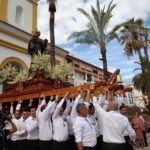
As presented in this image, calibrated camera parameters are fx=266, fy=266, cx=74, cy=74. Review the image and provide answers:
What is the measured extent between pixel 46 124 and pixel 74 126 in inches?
44.5

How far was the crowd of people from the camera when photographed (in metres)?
4.71

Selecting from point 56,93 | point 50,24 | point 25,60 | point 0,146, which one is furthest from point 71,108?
point 25,60

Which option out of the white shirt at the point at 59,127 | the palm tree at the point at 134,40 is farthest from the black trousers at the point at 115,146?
the palm tree at the point at 134,40

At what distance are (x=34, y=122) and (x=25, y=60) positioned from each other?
12.4m

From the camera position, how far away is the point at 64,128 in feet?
20.0

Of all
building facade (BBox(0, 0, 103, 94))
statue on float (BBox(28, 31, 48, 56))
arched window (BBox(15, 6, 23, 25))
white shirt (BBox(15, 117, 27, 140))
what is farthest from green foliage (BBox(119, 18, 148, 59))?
white shirt (BBox(15, 117, 27, 140))

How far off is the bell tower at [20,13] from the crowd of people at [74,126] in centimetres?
1258

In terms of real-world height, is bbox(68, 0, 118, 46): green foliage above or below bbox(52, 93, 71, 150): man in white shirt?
above

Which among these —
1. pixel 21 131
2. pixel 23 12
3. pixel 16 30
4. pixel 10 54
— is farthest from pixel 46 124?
pixel 23 12

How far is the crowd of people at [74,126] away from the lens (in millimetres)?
4711

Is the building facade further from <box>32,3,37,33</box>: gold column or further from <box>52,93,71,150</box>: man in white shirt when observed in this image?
<box>52,93,71,150</box>: man in white shirt

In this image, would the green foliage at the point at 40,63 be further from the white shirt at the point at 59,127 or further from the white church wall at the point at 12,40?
the white church wall at the point at 12,40

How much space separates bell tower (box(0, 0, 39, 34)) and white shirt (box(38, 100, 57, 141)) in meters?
13.9

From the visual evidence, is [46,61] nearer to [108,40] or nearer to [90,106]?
[90,106]
